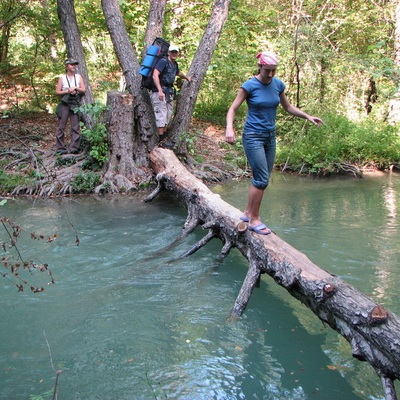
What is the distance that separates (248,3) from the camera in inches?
634

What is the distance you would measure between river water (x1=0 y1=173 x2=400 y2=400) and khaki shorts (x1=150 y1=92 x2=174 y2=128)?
115 inches

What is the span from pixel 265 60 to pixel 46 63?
11.8 m

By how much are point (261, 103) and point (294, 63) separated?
8.11 meters

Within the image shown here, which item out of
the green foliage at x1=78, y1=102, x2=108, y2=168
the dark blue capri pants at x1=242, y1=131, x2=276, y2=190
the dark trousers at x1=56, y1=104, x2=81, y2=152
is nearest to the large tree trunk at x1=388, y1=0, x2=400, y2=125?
the green foliage at x1=78, y1=102, x2=108, y2=168

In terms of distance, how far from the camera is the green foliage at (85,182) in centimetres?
963

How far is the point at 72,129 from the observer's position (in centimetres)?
1074

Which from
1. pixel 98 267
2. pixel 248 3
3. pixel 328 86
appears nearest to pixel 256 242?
pixel 98 267

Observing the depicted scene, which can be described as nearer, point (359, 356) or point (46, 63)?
point (359, 356)

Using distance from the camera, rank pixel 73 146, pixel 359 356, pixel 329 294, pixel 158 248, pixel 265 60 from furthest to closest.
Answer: pixel 73 146 < pixel 158 248 < pixel 265 60 < pixel 329 294 < pixel 359 356

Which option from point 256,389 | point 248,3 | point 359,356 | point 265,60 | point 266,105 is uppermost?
point 248,3

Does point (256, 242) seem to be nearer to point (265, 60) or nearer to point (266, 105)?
point (266, 105)

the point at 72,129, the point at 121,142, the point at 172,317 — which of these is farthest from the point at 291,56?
the point at 172,317

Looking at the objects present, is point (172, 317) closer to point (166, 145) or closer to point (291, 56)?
point (166, 145)

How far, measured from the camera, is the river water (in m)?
3.62
